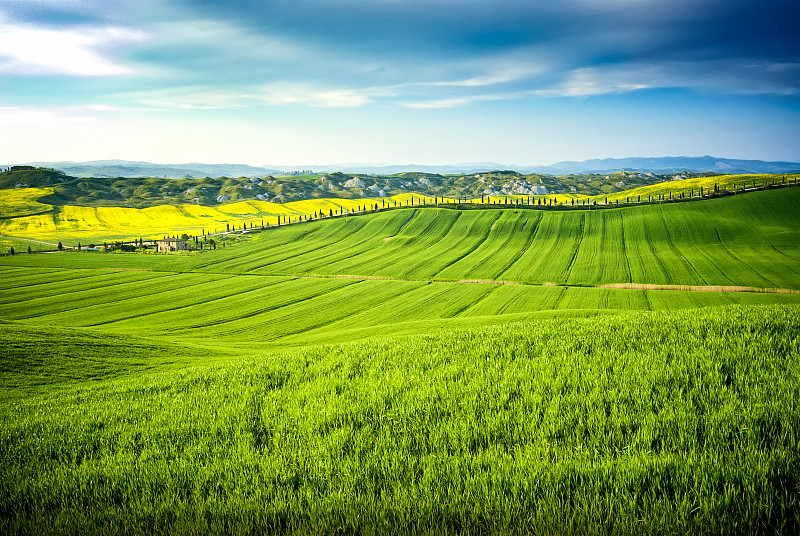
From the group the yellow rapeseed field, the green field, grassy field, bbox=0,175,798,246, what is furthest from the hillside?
the yellow rapeseed field

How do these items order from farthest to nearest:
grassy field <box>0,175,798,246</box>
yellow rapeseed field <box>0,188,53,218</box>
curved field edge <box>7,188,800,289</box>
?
1. yellow rapeseed field <box>0,188,53,218</box>
2. grassy field <box>0,175,798,246</box>
3. curved field edge <box>7,188,800,289</box>

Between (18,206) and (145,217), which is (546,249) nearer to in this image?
(145,217)

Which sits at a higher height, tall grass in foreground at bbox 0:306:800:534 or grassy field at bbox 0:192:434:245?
grassy field at bbox 0:192:434:245

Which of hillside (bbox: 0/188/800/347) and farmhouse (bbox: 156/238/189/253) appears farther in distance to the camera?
farmhouse (bbox: 156/238/189/253)

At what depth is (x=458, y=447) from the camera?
627 cm

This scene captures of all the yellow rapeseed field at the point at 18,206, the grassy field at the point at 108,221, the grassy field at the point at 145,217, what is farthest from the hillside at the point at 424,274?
the yellow rapeseed field at the point at 18,206

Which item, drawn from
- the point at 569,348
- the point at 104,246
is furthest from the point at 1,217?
the point at 569,348

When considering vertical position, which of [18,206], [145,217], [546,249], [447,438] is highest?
[18,206]

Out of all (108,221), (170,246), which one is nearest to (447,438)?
(170,246)

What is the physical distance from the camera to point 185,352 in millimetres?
29281

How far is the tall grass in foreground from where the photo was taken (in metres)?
4.55

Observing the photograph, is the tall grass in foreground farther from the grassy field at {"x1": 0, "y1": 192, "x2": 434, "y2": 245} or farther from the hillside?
the grassy field at {"x1": 0, "y1": 192, "x2": 434, "y2": 245}

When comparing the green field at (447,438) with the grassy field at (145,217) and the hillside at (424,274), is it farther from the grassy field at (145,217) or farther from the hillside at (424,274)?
the grassy field at (145,217)

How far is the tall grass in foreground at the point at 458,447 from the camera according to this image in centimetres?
455
